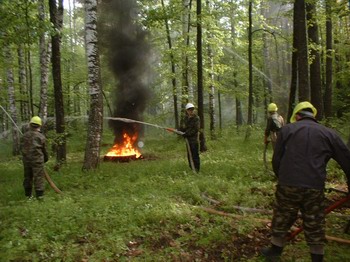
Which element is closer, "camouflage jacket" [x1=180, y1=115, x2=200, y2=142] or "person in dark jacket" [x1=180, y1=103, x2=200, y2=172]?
"person in dark jacket" [x1=180, y1=103, x2=200, y2=172]

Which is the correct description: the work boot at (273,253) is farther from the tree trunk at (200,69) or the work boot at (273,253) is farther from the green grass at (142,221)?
the tree trunk at (200,69)

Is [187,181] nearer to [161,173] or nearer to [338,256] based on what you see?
[161,173]

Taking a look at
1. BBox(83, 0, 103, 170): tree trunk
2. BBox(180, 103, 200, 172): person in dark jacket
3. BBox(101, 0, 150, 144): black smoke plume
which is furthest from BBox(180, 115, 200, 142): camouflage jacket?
BBox(101, 0, 150, 144): black smoke plume

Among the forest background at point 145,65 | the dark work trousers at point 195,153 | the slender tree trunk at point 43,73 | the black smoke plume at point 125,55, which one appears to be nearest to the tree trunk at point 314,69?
the forest background at point 145,65

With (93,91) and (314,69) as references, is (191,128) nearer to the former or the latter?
(93,91)

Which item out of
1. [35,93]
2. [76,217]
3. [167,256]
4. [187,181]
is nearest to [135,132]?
[187,181]

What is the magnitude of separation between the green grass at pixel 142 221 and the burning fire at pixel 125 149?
15.9 ft

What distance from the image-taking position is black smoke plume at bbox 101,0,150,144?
17766mm

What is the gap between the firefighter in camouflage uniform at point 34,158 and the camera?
7945mm

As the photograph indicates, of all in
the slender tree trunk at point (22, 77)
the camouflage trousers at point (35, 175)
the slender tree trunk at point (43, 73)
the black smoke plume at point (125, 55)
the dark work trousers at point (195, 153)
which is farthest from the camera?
the slender tree trunk at point (22, 77)

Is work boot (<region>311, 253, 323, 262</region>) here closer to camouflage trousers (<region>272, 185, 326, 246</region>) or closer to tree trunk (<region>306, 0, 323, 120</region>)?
camouflage trousers (<region>272, 185, 326, 246</region>)

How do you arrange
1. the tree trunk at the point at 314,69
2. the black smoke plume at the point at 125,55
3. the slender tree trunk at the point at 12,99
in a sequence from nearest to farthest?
the tree trunk at the point at 314,69, the slender tree trunk at the point at 12,99, the black smoke plume at the point at 125,55

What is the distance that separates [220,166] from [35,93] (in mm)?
26115

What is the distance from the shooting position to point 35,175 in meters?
7.95
